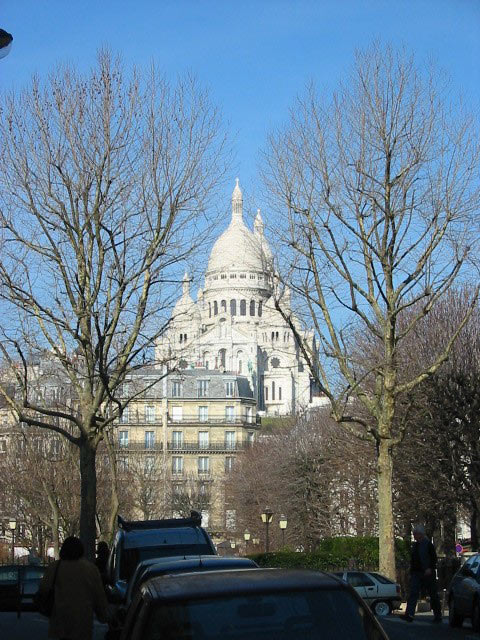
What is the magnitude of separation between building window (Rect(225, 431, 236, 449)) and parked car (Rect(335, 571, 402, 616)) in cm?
8217

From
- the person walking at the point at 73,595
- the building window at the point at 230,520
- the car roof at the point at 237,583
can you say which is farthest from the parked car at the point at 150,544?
the building window at the point at 230,520

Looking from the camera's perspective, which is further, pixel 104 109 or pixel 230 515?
pixel 230 515

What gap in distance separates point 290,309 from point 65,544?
15.4 meters

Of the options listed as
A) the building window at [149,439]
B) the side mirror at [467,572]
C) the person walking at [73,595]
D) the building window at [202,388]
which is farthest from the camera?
the building window at [202,388]

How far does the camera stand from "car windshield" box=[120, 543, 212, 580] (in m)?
16.0

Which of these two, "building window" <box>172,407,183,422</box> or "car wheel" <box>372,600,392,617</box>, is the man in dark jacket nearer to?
"car wheel" <box>372,600,392,617</box>

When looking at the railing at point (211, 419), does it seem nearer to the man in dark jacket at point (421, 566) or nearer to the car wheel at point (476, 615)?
the man in dark jacket at point (421, 566)

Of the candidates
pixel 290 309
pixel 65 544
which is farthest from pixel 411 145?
pixel 65 544

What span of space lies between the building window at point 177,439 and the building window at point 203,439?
1.75 metres

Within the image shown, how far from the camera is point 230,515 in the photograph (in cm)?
9350

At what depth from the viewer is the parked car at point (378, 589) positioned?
26.5 meters

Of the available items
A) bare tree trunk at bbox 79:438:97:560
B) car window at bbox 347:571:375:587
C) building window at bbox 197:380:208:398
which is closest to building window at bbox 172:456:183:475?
building window at bbox 197:380:208:398

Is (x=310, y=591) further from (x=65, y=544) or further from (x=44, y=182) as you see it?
(x=44, y=182)

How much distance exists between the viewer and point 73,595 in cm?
1030
